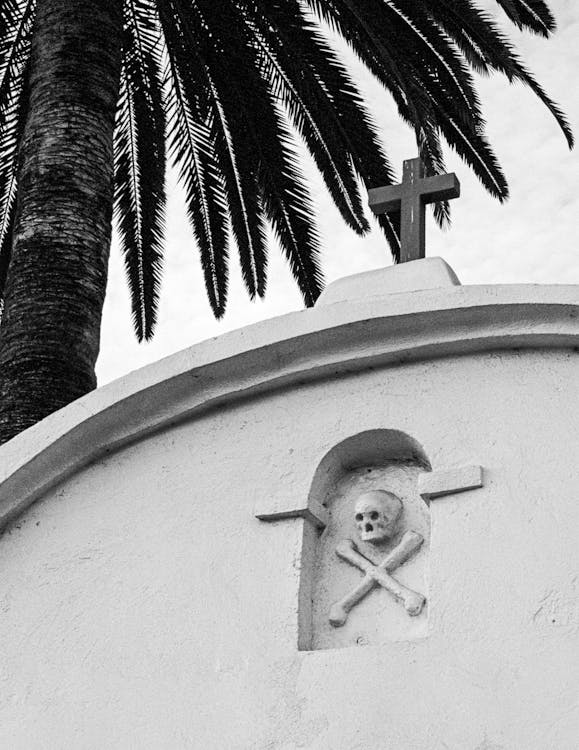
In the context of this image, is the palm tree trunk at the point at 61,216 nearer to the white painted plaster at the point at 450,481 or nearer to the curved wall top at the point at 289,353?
the curved wall top at the point at 289,353

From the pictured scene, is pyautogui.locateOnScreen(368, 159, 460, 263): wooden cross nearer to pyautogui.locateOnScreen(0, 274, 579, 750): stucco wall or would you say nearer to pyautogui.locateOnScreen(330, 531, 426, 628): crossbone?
pyautogui.locateOnScreen(0, 274, 579, 750): stucco wall

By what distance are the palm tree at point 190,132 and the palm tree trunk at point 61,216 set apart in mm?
11

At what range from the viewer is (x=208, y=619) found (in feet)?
17.9

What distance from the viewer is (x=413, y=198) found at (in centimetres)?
645

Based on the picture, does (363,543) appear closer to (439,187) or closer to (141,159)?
(439,187)

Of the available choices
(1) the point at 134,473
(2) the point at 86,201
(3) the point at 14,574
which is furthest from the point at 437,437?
(2) the point at 86,201

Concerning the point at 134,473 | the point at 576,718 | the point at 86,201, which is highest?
the point at 86,201

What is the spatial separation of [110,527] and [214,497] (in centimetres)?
50

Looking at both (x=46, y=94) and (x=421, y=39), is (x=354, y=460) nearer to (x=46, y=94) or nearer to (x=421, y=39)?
(x=46, y=94)

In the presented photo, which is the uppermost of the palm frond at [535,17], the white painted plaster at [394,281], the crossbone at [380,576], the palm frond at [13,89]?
the palm frond at [13,89]

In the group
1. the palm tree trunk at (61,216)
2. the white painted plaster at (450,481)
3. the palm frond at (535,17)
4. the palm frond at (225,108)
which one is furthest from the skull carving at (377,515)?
the palm frond at (225,108)

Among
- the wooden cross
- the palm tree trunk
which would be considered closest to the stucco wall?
the wooden cross

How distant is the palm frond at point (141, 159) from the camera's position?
11.2 m

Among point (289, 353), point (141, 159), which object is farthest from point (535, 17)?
point (289, 353)
